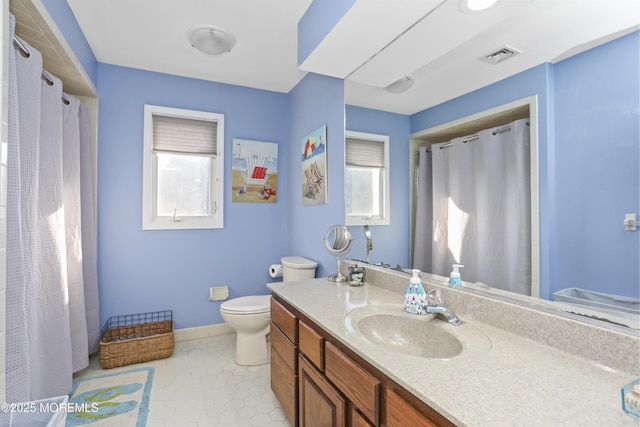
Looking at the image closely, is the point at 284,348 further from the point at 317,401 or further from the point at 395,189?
the point at 395,189

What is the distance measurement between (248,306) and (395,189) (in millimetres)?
1487

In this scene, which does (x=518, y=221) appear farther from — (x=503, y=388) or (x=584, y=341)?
(x=503, y=388)

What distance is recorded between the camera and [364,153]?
179 centimetres

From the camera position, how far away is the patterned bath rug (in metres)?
1.69

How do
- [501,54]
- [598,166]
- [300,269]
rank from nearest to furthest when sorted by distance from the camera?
[598,166] → [501,54] → [300,269]

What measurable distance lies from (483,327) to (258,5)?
2.10 m

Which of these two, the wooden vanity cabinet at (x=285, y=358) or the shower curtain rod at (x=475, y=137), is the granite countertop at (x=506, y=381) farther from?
the shower curtain rod at (x=475, y=137)

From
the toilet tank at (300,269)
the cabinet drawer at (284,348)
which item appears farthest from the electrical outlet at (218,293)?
the cabinet drawer at (284,348)

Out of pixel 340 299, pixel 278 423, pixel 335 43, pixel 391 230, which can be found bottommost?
pixel 278 423

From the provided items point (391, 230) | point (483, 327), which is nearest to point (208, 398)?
point (391, 230)

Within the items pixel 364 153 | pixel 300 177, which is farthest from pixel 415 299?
pixel 300 177

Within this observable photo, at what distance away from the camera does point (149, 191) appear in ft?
8.56

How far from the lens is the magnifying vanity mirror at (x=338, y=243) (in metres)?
1.91

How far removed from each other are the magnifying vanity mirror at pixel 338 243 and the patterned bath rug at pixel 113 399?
139 centimetres
